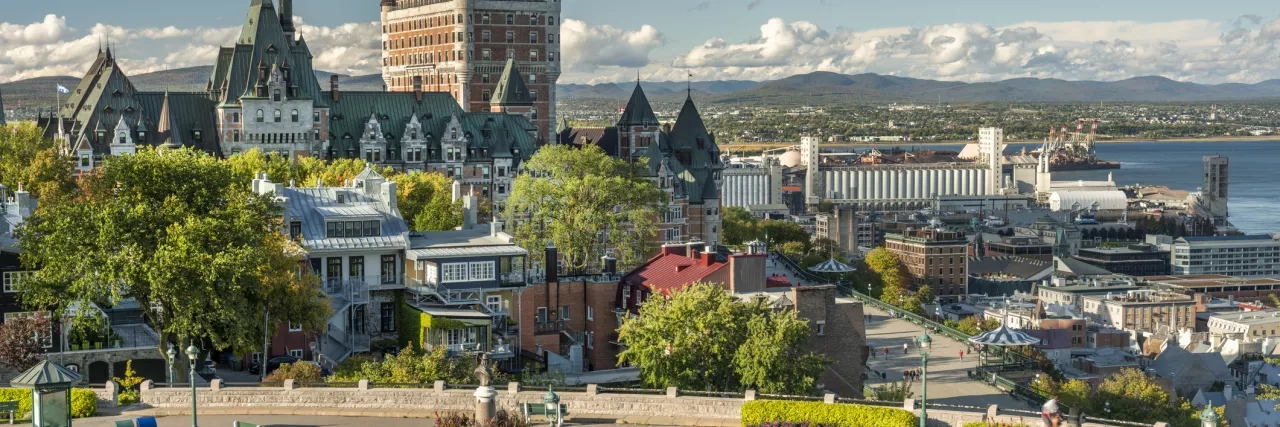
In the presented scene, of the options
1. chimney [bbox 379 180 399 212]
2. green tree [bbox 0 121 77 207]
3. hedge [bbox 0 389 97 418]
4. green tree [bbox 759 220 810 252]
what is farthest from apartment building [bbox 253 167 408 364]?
green tree [bbox 759 220 810 252]

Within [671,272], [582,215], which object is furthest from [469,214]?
[582,215]

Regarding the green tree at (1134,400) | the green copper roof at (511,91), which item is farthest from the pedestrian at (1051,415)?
the green copper roof at (511,91)

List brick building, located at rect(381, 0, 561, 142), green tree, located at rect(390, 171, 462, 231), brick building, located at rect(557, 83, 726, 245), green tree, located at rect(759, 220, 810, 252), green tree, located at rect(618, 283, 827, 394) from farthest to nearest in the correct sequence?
green tree, located at rect(759, 220, 810, 252) < brick building, located at rect(381, 0, 561, 142) < brick building, located at rect(557, 83, 726, 245) < green tree, located at rect(390, 171, 462, 231) < green tree, located at rect(618, 283, 827, 394)

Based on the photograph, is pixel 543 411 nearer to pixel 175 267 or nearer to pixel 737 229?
pixel 175 267

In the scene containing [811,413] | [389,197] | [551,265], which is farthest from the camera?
[551,265]

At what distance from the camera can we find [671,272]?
219ft

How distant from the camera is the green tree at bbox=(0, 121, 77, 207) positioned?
86856 millimetres

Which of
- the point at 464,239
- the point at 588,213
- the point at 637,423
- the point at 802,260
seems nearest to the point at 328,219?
the point at 464,239

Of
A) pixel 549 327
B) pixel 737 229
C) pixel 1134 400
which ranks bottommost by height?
pixel 1134 400

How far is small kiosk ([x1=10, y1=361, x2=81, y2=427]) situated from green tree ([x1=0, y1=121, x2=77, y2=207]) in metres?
42.1

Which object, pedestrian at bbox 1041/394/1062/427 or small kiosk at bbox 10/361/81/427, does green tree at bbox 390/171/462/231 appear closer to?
small kiosk at bbox 10/361/81/427

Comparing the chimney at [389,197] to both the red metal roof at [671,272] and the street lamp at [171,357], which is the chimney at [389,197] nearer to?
the red metal roof at [671,272]

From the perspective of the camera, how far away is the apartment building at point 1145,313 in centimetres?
18912

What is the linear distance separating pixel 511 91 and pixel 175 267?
275ft
